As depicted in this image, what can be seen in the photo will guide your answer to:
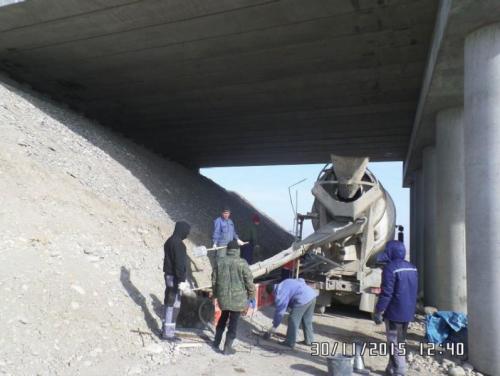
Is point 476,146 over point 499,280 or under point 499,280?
over

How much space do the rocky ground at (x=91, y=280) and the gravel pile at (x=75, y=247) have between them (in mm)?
17

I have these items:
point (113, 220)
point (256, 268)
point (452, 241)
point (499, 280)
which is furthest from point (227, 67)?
point (499, 280)

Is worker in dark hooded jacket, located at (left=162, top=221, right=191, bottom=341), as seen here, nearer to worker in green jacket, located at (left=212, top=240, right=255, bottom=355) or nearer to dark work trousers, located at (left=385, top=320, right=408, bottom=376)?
worker in green jacket, located at (left=212, top=240, right=255, bottom=355)

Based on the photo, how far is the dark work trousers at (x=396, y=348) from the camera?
4.82 meters

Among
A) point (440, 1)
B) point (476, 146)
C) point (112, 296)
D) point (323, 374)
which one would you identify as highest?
point (440, 1)

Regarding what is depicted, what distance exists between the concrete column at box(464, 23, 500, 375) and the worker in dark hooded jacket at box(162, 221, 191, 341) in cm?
389

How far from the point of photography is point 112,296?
5703 mm

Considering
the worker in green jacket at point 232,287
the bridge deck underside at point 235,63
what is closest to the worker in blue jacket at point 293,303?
the worker in green jacket at point 232,287

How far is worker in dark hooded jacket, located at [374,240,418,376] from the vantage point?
4.82 m

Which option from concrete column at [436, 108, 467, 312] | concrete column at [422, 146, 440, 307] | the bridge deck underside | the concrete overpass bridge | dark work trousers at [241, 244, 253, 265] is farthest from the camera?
concrete column at [422, 146, 440, 307]

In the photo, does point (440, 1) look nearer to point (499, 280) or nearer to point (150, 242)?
point (499, 280)

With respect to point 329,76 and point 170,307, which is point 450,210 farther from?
point 170,307

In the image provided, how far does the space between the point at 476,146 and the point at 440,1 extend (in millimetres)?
3083

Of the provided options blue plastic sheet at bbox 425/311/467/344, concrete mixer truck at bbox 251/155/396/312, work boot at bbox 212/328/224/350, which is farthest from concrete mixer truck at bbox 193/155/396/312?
work boot at bbox 212/328/224/350
